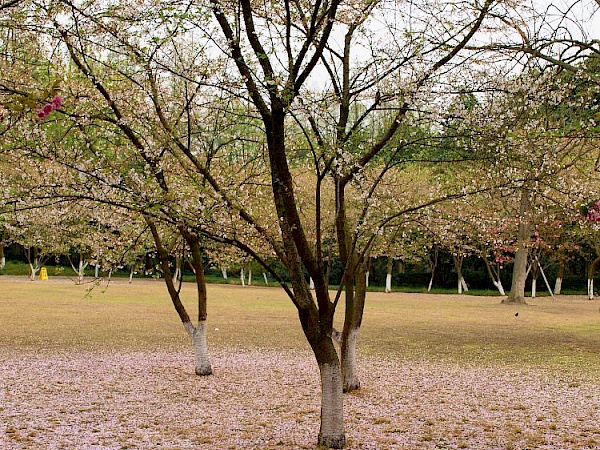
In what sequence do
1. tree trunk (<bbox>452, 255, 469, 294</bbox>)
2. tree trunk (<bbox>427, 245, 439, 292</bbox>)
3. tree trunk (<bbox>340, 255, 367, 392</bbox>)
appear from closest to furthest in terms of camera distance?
1. tree trunk (<bbox>340, 255, 367, 392</bbox>)
2. tree trunk (<bbox>452, 255, 469, 294</bbox>)
3. tree trunk (<bbox>427, 245, 439, 292</bbox>)

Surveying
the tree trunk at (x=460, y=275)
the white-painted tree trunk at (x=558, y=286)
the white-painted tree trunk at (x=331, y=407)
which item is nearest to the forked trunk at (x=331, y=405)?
the white-painted tree trunk at (x=331, y=407)

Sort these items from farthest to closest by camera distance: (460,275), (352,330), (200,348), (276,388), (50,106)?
(460,275), (200,348), (276,388), (352,330), (50,106)

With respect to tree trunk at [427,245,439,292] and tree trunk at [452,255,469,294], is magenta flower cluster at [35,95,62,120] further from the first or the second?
tree trunk at [427,245,439,292]

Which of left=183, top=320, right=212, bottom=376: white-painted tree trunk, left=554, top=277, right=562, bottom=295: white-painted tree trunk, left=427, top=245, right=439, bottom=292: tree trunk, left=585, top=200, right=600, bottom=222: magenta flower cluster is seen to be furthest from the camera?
left=427, top=245, right=439, bottom=292: tree trunk

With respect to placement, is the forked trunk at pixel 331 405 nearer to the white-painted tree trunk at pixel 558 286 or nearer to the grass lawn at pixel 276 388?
the grass lawn at pixel 276 388

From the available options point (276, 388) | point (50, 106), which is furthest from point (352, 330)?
point (50, 106)

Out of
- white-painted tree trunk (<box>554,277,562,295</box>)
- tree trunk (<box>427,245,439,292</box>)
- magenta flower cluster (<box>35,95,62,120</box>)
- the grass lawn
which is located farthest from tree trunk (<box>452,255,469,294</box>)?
magenta flower cluster (<box>35,95,62,120</box>)

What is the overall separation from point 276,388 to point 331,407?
366 cm

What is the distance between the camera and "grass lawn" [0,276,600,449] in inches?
262

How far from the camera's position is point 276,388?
9.46 meters

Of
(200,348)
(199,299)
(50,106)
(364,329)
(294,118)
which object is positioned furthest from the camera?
(364,329)

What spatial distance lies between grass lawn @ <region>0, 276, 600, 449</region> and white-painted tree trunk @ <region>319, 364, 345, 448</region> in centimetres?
29

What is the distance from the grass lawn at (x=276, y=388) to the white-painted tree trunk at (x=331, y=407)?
291mm

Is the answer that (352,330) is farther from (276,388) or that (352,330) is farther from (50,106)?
(50,106)
